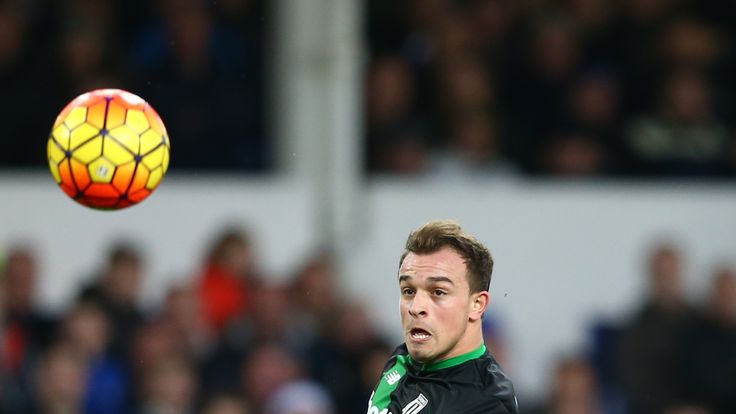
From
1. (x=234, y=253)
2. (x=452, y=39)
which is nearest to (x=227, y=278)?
(x=234, y=253)

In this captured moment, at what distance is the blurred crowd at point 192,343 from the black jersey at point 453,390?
15.4ft

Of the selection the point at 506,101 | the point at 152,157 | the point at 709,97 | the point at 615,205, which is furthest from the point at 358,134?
the point at 152,157

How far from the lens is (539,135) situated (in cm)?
1244

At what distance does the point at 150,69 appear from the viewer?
463 inches

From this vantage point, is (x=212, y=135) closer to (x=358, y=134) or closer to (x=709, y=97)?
(x=358, y=134)

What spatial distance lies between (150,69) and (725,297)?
4.67m

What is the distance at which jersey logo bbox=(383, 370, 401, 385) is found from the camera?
5527 mm

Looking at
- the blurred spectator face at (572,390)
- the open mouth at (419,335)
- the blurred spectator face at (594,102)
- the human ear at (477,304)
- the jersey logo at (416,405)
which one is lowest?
the blurred spectator face at (572,390)

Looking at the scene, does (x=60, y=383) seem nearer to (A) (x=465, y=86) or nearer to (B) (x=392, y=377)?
(A) (x=465, y=86)

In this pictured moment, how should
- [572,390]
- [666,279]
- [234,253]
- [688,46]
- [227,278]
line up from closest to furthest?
[572,390]
[234,253]
[227,278]
[666,279]
[688,46]

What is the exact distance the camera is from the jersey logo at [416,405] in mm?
5309

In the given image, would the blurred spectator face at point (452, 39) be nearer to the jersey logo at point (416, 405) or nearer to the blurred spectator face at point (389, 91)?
the blurred spectator face at point (389, 91)

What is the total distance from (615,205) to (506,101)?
122 cm

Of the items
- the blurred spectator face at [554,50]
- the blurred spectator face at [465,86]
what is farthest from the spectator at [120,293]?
the blurred spectator face at [554,50]
